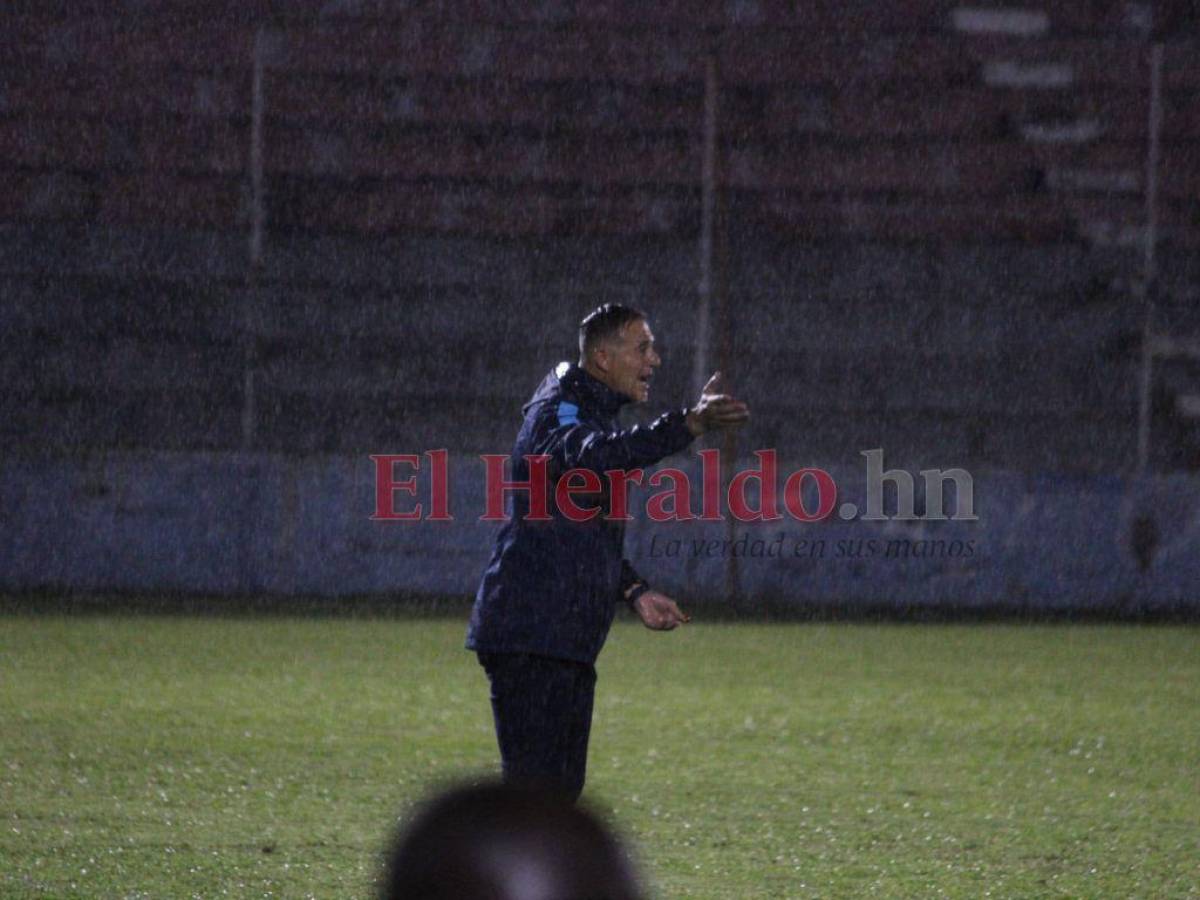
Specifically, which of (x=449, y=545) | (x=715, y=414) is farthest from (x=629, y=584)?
(x=449, y=545)

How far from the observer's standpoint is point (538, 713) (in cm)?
502

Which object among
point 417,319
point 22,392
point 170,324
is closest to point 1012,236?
point 417,319

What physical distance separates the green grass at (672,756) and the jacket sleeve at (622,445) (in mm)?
1761

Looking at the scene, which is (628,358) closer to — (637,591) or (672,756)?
(637,591)

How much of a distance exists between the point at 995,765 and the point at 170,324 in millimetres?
12162

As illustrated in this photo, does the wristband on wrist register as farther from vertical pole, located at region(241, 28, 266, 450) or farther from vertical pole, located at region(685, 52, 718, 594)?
vertical pole, located at region(241, 28, 266, 450)

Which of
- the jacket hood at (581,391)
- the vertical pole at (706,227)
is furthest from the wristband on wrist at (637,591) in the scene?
the vertical pole at (706,227)

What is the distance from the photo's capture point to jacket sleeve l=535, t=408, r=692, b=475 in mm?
4750

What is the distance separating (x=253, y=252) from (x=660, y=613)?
14.7m

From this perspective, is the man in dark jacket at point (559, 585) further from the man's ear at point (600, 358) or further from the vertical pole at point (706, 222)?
the vertical pole at point (706, 222)

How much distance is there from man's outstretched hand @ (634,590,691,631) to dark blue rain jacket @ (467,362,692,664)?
3.7 inches

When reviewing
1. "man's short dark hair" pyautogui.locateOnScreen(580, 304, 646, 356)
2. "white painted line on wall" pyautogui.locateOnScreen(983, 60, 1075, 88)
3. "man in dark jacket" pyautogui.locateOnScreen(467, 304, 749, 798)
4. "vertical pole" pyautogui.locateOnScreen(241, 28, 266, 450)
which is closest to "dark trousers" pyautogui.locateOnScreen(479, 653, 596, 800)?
"man in dark jacket" pyautogui.locateOnScreen(467, 304, 749, 798)

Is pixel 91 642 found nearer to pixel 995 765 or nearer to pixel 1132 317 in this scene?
pixel 995 765

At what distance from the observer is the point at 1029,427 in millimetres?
19234
